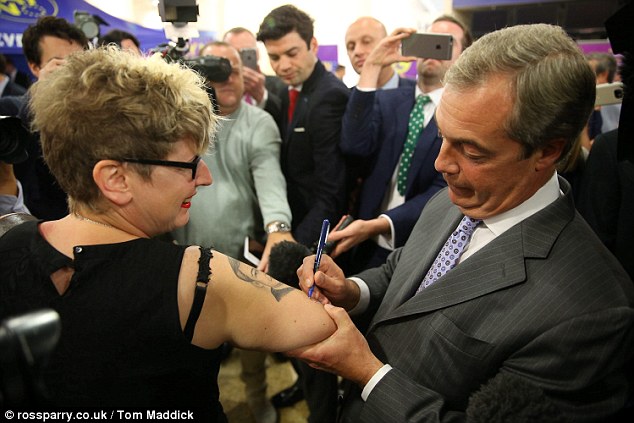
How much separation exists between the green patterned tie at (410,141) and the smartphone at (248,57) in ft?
5.03

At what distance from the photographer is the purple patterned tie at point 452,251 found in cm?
120

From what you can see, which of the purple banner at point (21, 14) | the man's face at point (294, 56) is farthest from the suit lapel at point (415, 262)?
the purple banner at point (21, 14)

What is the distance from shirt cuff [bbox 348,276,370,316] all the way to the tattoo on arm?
45cm

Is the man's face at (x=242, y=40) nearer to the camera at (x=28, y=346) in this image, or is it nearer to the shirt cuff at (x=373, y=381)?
the shirt cuff at (x=373, y=381)

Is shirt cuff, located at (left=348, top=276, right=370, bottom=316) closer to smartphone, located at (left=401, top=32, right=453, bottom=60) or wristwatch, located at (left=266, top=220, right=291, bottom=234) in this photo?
wristwatch, located at (left=266, top=220, right=291, bottom=234)

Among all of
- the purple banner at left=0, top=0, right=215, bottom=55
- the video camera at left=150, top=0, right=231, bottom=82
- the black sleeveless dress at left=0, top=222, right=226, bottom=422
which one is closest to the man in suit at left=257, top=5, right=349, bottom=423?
→ the video camera at left=150, top=0, right=231, bottom=82

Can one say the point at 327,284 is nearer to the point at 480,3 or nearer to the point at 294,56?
the point at 294,56

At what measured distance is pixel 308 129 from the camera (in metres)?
2.25

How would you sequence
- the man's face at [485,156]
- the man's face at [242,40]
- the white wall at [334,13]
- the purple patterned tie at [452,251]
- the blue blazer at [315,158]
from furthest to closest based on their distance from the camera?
the white wall at [334,13], the man's face at [242,40], the blue blazer at [315,158], the purple patterned tie at [452,251], the man's face at [485,156]

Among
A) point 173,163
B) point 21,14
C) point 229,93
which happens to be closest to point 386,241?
point 229,93

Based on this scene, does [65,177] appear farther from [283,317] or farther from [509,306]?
[509,306]

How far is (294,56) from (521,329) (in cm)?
186

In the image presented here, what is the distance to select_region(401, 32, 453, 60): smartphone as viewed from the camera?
2.04 metres

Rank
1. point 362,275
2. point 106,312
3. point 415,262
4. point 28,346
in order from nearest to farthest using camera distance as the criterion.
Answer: point 28,346
point 106,312
point 415,262
point 362,275
